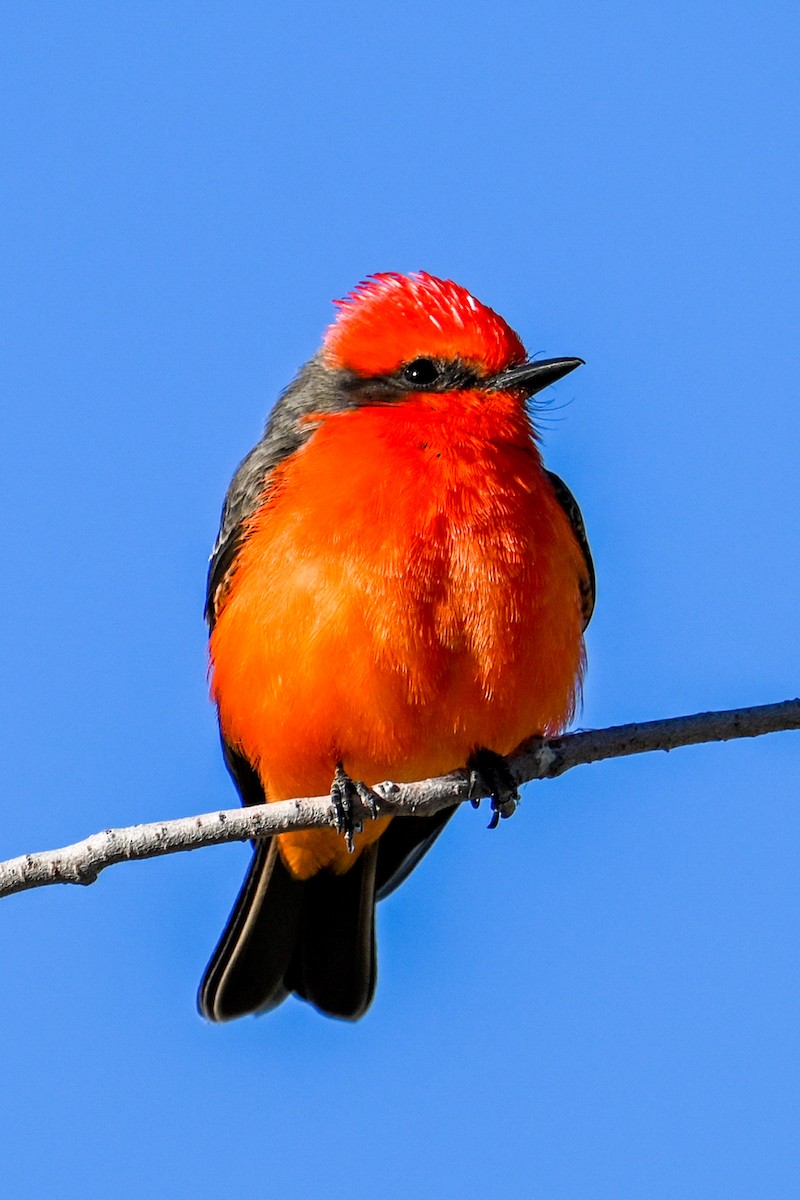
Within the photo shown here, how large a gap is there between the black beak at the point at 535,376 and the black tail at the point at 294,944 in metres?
2.45

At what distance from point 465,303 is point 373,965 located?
3.37 metres

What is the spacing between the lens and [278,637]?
6.93 meters

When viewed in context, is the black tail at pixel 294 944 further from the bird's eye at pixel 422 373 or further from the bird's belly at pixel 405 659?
the bird's eye at pixel 422 373

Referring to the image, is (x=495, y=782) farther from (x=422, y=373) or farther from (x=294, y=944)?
(x=422, y=373)

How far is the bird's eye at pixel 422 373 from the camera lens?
7602 mm

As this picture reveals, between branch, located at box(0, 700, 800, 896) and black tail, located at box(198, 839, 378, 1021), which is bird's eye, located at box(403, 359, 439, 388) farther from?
black tail, located at box(198, 839, 378, 1021)

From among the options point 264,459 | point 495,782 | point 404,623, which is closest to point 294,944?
point 495,782

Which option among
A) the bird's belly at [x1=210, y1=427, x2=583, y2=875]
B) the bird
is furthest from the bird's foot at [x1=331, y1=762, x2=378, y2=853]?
the bird's belly at [x1=210, y1=427, x2=583, y2=875]

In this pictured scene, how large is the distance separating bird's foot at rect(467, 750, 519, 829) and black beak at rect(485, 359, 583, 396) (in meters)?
1.72

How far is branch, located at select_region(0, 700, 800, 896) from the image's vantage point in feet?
17.1

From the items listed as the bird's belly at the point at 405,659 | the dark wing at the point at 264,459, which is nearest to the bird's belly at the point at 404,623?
the bird's belly at the point at 405,659

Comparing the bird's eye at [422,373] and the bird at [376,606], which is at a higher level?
the bird's eye at [422,373]

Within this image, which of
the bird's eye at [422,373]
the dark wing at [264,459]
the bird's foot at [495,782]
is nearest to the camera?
the bird's foot at [495,782]

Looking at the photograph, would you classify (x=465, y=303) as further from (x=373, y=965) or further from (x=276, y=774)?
(x=373, y=965)
